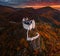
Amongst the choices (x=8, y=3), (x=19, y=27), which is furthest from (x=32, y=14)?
(x=19, y=27)

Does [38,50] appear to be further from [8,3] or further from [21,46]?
[8,3]

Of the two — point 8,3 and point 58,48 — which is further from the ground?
point 8,3

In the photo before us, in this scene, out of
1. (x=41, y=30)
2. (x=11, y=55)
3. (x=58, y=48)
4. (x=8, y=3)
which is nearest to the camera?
(x=11, y=55)

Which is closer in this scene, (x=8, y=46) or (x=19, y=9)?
(x=8, y=46)

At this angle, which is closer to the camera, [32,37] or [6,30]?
[32,37]

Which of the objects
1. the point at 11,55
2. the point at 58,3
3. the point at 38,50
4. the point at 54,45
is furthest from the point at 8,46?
the point at 58,3

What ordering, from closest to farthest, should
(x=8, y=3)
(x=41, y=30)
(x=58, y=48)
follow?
(x=58, y=48)
(x=41, y=30)
(x=8, y=3)

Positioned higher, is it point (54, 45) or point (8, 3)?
point (8, 3)

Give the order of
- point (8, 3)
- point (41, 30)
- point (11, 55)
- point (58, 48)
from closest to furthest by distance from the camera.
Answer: point (11, 55), point (58, 48), point (41, 30), point (8, 3)

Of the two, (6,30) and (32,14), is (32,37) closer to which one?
(6,30)
